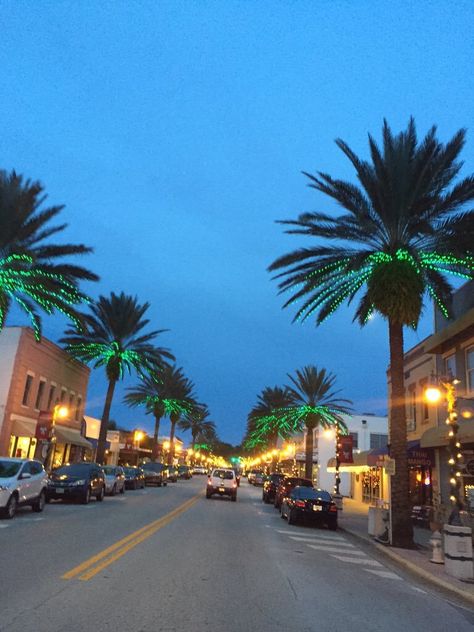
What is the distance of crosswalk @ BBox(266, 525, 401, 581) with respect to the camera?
38.0 feet

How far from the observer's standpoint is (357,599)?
27.0ft

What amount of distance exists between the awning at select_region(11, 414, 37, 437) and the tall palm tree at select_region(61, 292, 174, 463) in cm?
599

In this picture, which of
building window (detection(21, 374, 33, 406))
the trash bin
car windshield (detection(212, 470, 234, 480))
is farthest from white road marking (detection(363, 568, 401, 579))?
building window (detection(21, 374, 33, 406))

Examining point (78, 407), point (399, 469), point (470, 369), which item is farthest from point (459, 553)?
point (78, 407)

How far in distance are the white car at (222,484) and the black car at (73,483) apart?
33.7 feet

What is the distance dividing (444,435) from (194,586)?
1381 centimetres

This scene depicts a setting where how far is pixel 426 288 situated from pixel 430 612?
1286 cm

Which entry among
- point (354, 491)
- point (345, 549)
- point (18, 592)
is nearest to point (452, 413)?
point (345, 549)

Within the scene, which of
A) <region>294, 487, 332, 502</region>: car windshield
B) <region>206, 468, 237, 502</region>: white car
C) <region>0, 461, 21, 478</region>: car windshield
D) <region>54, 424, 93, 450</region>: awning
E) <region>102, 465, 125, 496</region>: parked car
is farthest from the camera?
<region>54, 424, 93, 450</region>: awning

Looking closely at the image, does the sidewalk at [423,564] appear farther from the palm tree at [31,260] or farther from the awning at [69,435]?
the awning at [69,435]

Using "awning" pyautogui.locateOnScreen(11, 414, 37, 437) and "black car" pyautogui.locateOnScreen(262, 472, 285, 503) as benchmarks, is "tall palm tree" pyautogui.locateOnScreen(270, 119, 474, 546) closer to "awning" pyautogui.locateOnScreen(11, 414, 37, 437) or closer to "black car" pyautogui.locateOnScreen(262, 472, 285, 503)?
"black car" pyautogui.locateOnScreen(262, 472, 285, 503)

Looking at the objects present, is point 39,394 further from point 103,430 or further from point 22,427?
point 103,430

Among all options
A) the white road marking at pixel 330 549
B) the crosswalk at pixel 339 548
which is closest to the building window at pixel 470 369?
the crosswalk at pixel 339 548

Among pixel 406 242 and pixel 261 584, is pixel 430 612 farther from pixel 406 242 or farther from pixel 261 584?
pixel 406 242
